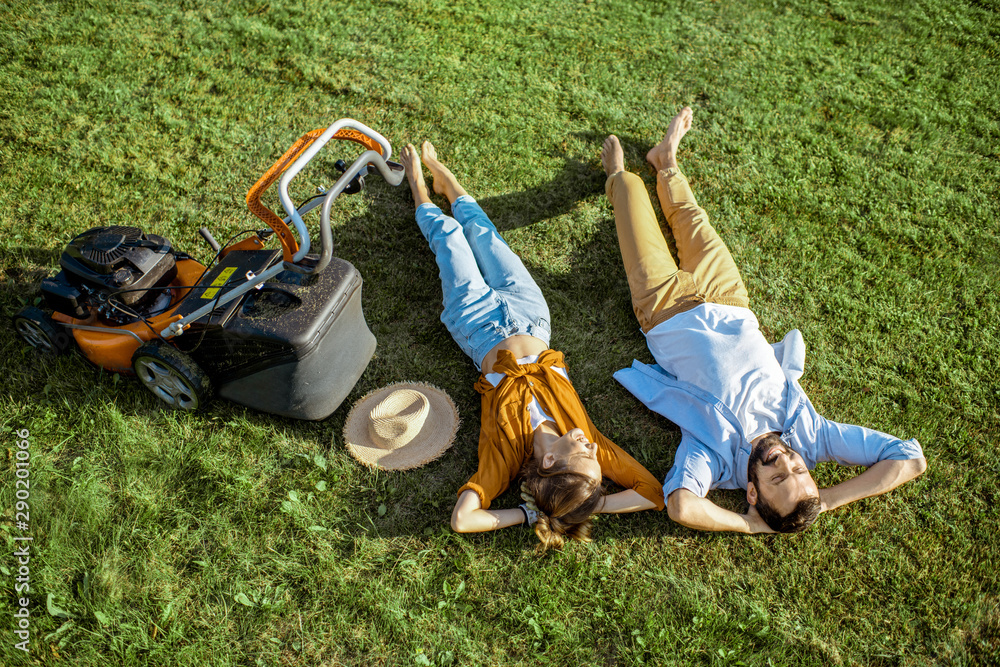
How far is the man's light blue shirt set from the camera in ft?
12.6

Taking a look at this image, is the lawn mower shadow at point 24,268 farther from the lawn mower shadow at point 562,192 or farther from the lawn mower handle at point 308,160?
the lawn mower shadow at point 562,192

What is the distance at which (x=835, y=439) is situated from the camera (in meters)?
3.93

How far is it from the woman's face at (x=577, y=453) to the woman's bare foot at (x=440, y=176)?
7.77 feet

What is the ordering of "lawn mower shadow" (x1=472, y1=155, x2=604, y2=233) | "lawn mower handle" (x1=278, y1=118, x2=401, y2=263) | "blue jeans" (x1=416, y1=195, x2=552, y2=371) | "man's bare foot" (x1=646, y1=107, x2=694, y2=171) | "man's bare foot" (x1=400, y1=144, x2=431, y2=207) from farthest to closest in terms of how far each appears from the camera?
"man's bare foot" (x1=646, y1=107, x2=694, y2=171), "lawn mower shadow" (x1=472, y1=155, x2=604, y2=233), "man's bare foot" (x1=400, y1=144, x2=431, y2=207), "blue jeans" (x1=416, y1=195, x2=552, y2=371), "lawn mower handle" (x1=278, y1=118, x2=401, y2=263)

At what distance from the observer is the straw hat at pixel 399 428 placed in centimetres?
404

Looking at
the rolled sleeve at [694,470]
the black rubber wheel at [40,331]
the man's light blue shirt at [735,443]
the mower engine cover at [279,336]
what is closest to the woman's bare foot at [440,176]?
the mower engine cover at [279,336]

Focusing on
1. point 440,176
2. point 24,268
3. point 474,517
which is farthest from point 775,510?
point 24,268

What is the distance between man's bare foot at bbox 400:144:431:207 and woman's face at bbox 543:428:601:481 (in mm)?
2413

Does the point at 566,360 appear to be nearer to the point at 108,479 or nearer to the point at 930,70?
the point at 108,479

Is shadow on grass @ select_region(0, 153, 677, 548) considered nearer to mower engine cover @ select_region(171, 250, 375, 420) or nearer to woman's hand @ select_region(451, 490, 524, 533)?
woman's hand @ select_region(451, 490, 524, 533)

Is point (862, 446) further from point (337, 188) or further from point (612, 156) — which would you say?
point (337, 188)

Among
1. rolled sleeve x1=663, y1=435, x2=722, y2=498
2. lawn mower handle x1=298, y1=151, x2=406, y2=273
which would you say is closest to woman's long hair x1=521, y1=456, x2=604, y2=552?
rolled sleeve x1=663, y1=435, x2=722, y2=498

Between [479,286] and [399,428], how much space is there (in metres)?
1.20

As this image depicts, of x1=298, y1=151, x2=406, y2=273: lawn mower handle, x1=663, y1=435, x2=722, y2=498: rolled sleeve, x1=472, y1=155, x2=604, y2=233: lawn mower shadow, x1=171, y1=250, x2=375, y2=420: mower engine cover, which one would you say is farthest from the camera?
x1=472, y1=155, x2=604, y2=233: lawn mower shadow
